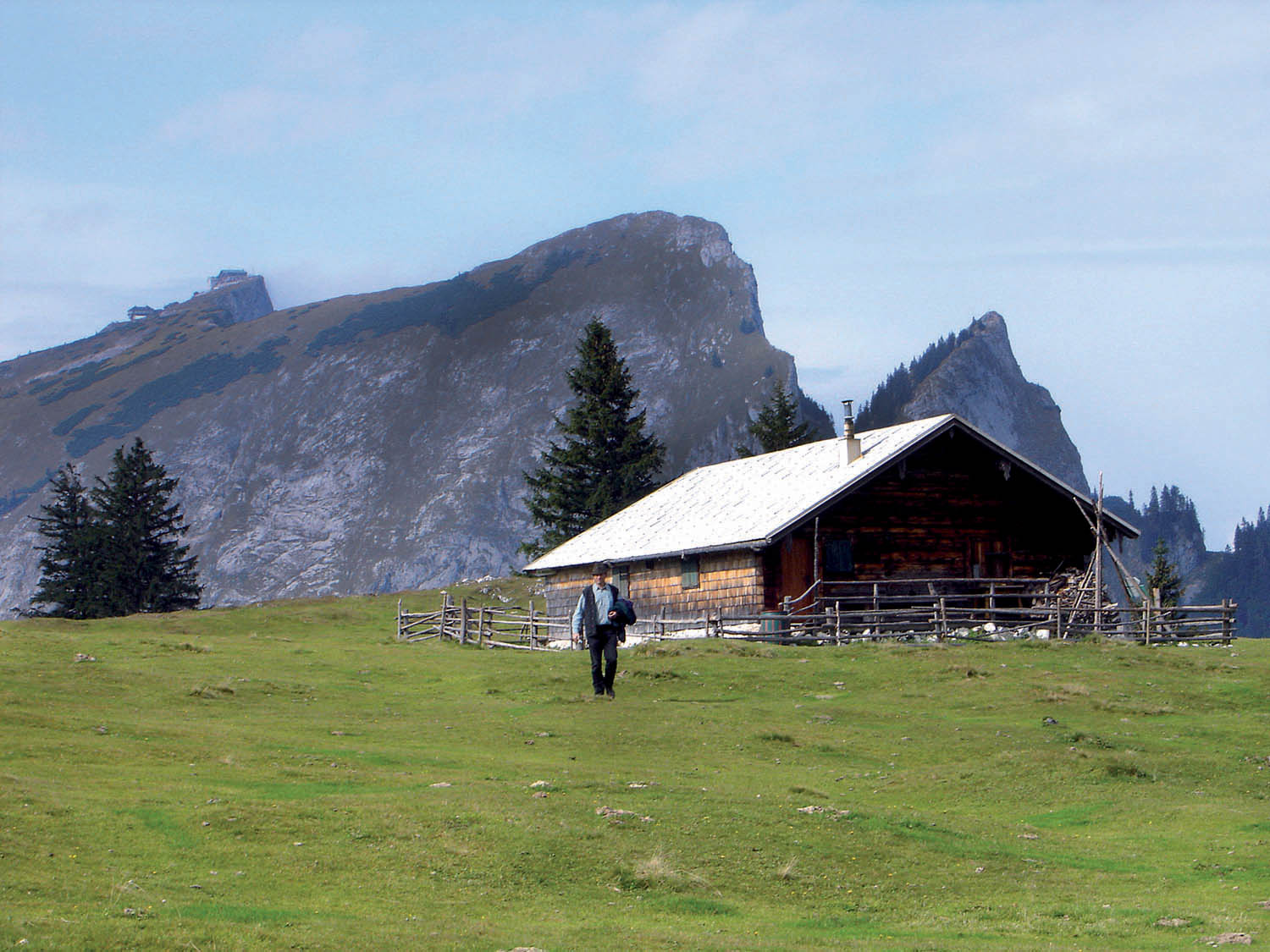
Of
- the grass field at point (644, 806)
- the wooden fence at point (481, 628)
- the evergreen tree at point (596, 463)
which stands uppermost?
the evergreen tree at point (596, 463)

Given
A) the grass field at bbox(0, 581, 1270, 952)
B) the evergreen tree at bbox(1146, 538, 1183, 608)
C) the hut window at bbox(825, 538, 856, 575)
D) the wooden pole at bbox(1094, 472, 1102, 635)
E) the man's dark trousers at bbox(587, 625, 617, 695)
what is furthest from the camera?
the evergreen tree at bbox(1146, 538, 1183, 608)

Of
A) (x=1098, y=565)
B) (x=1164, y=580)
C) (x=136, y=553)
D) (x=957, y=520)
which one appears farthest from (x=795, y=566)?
(x=136, y=553)

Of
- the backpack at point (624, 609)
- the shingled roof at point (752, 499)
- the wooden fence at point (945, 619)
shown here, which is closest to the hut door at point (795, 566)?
the wooden fence at point (945, 619)

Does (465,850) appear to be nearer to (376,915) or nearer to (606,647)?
(376,915)

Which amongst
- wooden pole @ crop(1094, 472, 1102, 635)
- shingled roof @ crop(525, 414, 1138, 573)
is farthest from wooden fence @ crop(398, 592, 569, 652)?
wooden pole @ crop(1094, 472, 1102, 635)

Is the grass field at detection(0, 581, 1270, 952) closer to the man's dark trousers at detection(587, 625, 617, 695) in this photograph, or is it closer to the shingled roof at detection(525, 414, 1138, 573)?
the man's dark trousers at detection(587, 625, 617, 695)

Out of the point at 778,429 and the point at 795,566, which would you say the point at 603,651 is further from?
the point at 778,429

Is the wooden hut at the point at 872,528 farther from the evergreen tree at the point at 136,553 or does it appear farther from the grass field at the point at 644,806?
the evergreen tree at the point at 136,553


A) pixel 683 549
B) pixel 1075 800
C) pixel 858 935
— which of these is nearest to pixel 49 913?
pixel 858 935

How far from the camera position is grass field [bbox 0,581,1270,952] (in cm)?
1393

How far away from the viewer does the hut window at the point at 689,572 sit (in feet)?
160

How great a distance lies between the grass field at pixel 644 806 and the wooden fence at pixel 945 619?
17.6ft

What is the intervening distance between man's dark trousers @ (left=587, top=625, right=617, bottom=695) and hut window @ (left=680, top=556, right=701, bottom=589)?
59.3ft

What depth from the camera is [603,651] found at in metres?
31.0
